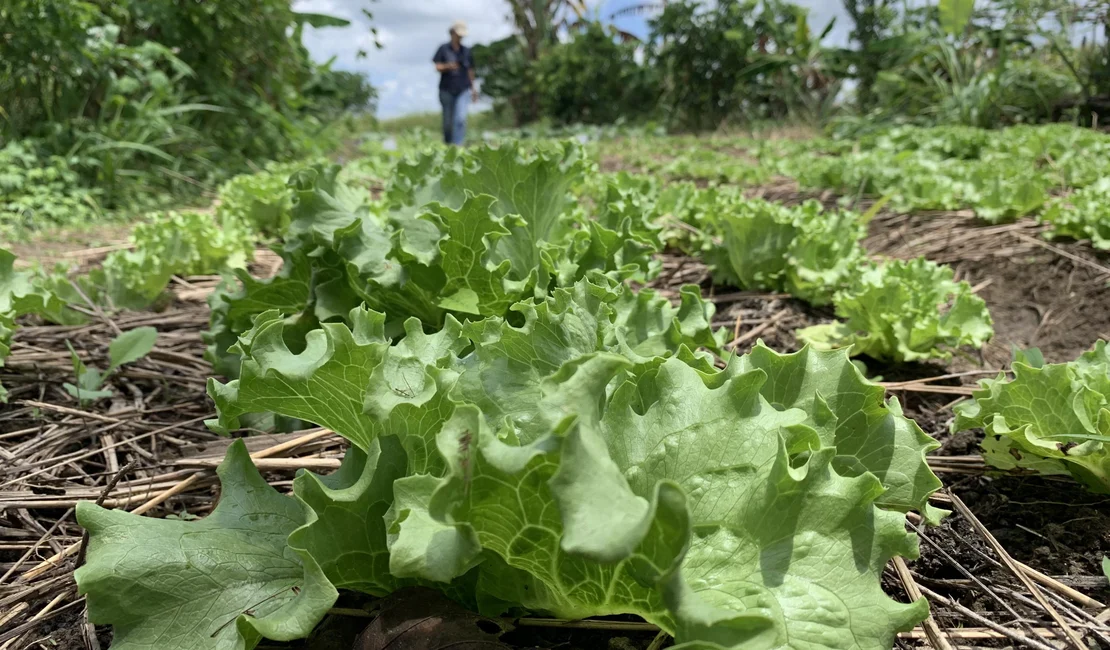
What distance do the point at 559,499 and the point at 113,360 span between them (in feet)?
7.18

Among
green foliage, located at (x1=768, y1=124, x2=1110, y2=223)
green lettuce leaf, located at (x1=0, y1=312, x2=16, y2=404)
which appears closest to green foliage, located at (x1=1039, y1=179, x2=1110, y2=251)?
green foliage, located at (x1=768, y1=124, x2=1110, y2=223)

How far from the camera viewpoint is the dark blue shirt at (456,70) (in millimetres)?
13633

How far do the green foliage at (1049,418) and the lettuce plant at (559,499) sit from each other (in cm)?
54

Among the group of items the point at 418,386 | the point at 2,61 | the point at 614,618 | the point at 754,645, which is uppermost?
the point at 2,61

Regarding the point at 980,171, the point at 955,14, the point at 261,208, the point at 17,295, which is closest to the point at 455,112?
the point at 955,14

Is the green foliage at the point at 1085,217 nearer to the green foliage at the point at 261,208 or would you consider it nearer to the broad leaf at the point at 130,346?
the broad leaf at the point at 130,346

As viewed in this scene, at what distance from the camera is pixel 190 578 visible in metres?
1.21

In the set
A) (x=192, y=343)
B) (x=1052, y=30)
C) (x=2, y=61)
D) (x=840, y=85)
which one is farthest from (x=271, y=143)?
(x=840, y=85)

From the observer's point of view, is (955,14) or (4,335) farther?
(955,14)

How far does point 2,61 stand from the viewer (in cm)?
655

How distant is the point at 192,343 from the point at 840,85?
18.5 meters

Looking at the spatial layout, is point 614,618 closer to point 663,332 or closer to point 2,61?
point 663,332

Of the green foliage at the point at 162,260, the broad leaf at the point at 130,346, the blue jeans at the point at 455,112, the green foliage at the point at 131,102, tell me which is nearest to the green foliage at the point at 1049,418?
the broad leaf at the point at 130,346

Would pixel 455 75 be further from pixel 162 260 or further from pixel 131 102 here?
pixel 162 260
